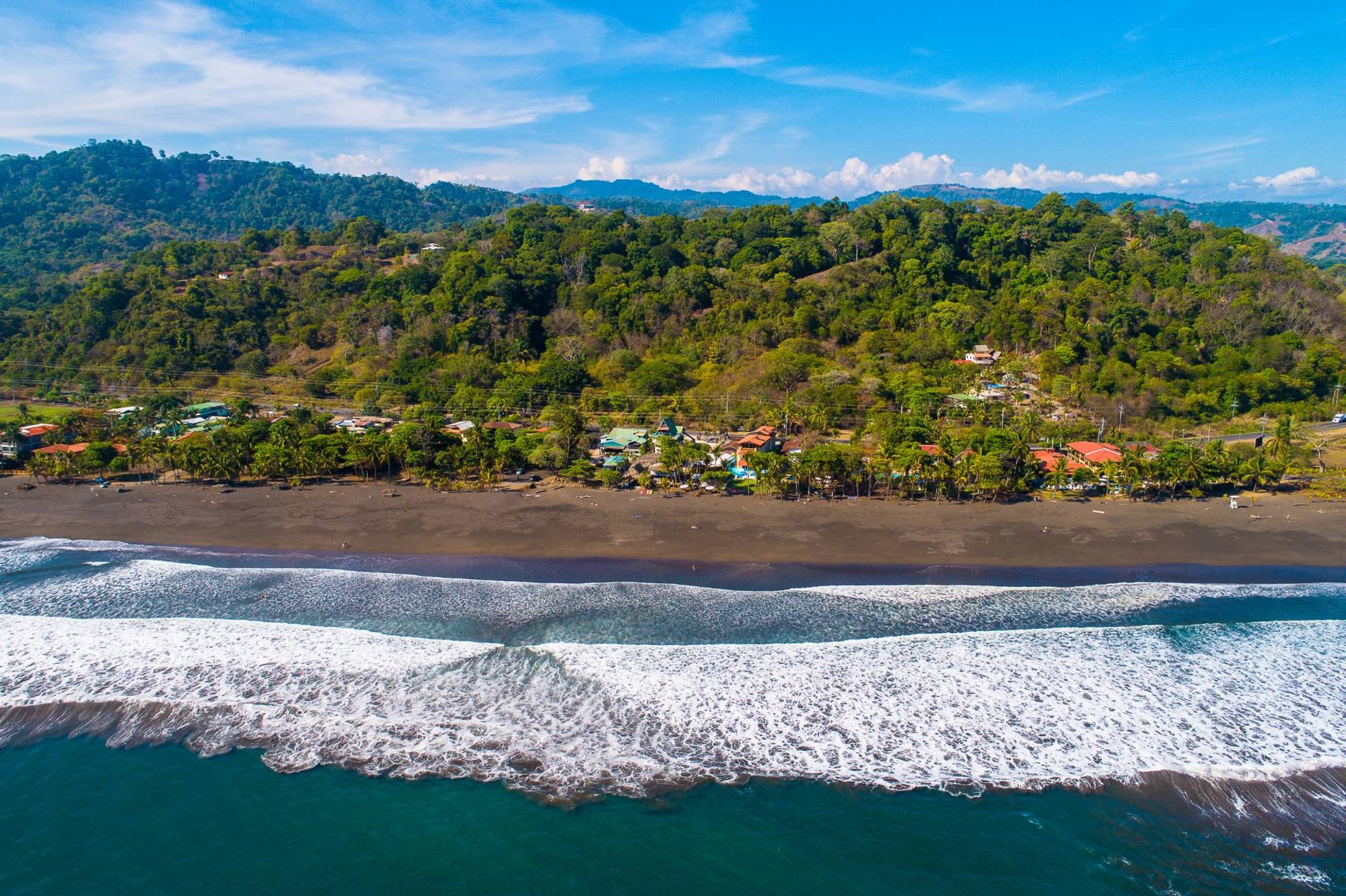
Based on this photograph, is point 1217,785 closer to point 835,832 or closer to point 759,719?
point 835,832

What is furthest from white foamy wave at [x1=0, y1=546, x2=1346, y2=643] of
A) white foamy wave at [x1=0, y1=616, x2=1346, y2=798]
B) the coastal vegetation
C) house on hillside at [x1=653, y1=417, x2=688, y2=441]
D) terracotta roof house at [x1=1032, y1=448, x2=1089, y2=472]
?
house on hillside at [x1=653, y1=417, x2=688, y2=441]

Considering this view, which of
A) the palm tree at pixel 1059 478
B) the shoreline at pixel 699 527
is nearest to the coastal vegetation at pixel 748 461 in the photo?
the palm tree at pixel 1059 478

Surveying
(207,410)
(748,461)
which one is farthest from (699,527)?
(207,410)

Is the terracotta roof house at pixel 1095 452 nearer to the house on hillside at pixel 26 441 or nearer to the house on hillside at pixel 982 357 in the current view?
the house on hillside at pixel 982 357

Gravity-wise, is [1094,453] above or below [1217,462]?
below

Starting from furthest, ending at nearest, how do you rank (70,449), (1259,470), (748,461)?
(70,449) → (748,461) → (1259,470)

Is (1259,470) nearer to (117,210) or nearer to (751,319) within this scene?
(751,319)

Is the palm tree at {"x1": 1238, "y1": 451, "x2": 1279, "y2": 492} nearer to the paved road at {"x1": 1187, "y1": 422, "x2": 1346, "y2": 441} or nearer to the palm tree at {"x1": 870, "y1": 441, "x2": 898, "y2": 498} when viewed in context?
the paved road at {"x1": 1187, "y1": 422, "x2": 1346, "y2": 441}
